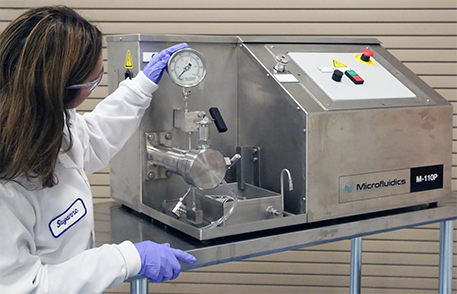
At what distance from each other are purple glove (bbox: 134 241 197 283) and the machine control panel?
2.44ft

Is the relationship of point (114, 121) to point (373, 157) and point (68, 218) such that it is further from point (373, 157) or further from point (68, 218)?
point (373, 157)

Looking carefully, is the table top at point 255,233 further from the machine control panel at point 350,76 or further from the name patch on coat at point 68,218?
the machine control panel at point 350,76

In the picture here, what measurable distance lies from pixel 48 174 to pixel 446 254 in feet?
5.37

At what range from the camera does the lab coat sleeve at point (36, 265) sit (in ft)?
3.63

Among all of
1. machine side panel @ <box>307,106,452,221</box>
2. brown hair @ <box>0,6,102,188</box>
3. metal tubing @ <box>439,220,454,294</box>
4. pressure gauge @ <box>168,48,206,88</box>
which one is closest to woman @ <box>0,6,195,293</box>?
brown hair @ <box>0,6,102,188</box>

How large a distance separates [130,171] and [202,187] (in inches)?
15.6

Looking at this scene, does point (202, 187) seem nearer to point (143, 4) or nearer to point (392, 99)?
point (392, 99)

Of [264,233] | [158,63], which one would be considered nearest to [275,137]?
[264,233]

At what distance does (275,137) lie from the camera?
5.61 ft

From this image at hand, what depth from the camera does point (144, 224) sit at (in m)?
1.71

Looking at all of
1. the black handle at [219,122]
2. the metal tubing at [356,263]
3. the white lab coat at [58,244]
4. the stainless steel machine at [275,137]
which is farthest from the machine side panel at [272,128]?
the metal tubing at [356,263]

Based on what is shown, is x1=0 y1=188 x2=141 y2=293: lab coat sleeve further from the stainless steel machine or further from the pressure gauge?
the pressure gauge

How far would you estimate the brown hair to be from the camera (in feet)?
3.70

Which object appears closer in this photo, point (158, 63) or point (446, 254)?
point (158, 63)
